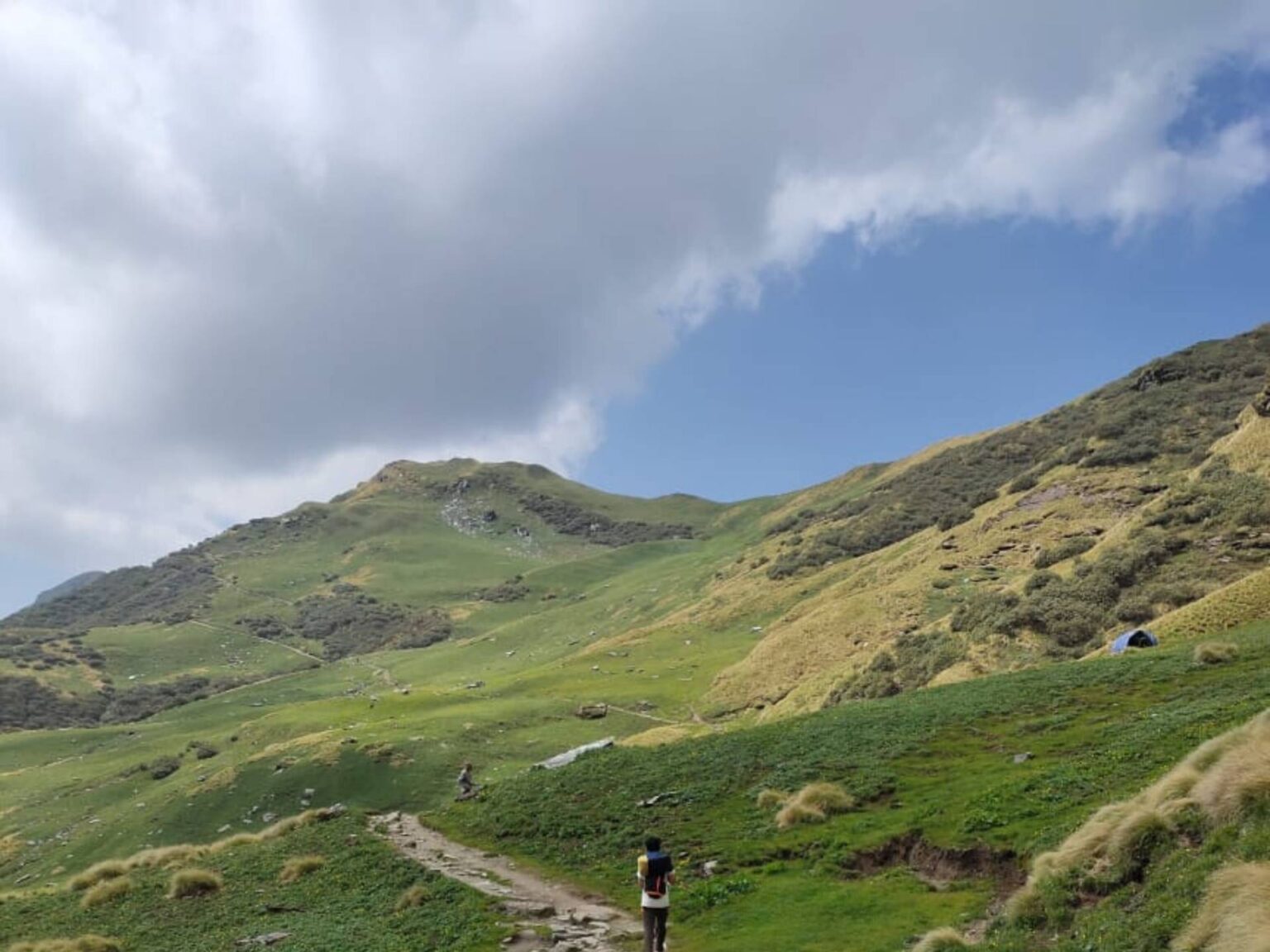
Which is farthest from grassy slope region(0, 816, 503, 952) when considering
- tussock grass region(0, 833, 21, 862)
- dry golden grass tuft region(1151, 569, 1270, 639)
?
tussock grass region(0, 833, 21, 862)

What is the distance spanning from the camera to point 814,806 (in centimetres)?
2834

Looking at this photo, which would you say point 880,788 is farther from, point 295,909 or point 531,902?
point 295,909

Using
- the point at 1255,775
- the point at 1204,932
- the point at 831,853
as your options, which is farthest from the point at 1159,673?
the point at 1204,932

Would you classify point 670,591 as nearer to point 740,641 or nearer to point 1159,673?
point 740,641

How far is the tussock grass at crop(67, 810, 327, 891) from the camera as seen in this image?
1586 inches

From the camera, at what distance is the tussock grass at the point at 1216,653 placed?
3378cm

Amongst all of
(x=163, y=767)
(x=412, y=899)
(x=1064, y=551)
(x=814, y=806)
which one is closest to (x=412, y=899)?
(x=412, y=899)

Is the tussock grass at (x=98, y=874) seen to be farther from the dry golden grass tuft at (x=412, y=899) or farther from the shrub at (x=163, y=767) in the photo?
the shrub at (x=163, y=767)

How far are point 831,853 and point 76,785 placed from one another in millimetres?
104600

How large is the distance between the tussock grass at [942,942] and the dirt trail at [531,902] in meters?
8.12

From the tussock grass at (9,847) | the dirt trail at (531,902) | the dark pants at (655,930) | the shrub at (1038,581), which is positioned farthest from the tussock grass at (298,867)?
the tussock grass at (9,847)

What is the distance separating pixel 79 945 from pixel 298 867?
828cm

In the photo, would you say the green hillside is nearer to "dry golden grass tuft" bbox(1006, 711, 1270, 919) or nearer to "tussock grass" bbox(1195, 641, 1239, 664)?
"tussock grass" bbox(1195, 641, 1239, 664)

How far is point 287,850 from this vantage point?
38.8 meters
